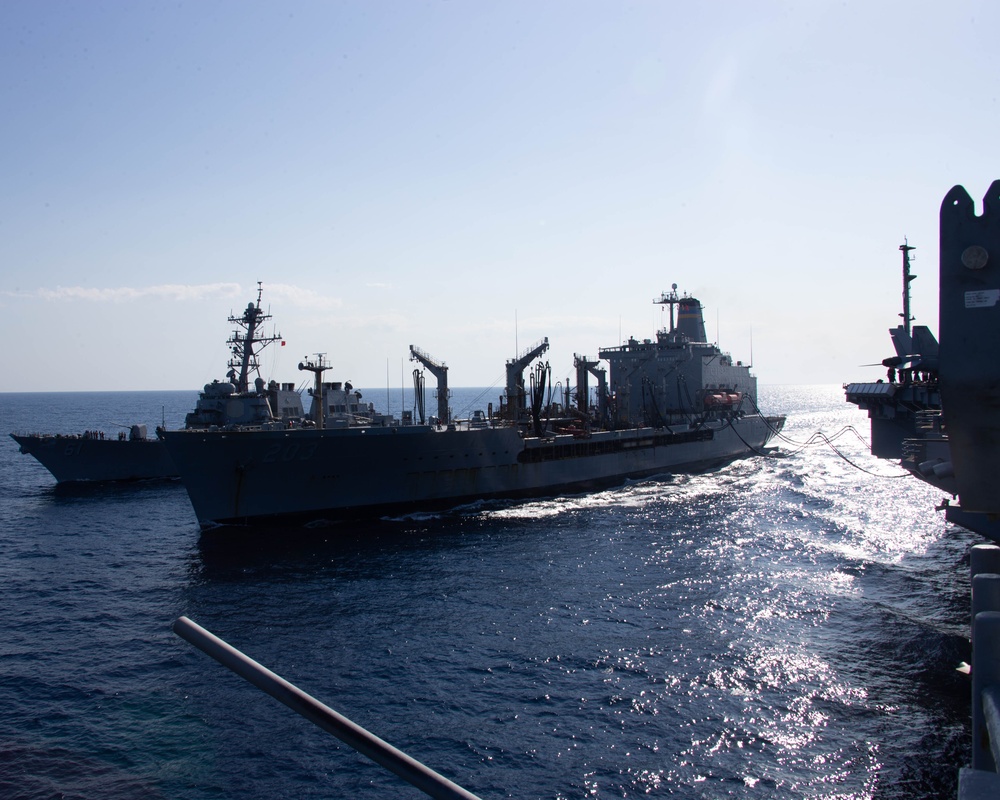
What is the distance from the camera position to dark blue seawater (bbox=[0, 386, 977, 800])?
11664 millimetres

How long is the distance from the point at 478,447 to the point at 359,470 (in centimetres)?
623

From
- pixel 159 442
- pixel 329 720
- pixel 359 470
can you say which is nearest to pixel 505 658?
pixel 329 720

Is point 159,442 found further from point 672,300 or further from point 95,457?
point 672,300

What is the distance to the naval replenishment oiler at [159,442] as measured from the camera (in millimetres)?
39703

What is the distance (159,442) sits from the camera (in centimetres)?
4616

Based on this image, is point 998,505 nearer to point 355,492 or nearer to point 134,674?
point 134,674

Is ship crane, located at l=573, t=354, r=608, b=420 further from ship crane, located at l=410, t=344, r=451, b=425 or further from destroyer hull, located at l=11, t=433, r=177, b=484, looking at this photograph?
destroyer hull, located at l=11, t=433, r=177, b=484

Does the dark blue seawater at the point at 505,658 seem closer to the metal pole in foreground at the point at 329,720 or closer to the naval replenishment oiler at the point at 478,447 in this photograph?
the naval replenishment oiler at the point at 478,447

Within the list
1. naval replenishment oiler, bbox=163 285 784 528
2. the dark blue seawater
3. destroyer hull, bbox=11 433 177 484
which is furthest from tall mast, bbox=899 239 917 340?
destroyer hull, bbox=11 433 177 484

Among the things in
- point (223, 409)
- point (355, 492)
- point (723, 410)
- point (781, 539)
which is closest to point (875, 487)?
point (723, 410)

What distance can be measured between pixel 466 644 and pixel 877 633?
985 centimetres

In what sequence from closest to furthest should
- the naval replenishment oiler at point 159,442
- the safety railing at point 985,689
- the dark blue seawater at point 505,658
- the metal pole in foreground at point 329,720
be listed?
the metal pole in foreground at point 329,720
the safety railing at point 985,689
the dark blue seawater at point 505,658
the naval replenishment oiler at point 159,442

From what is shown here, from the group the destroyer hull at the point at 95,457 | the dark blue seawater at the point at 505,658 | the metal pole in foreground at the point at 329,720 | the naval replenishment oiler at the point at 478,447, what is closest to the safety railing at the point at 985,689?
the metal pole in foreground at the point at 329,720

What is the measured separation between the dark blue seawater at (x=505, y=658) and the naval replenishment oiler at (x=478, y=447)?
1417mm
